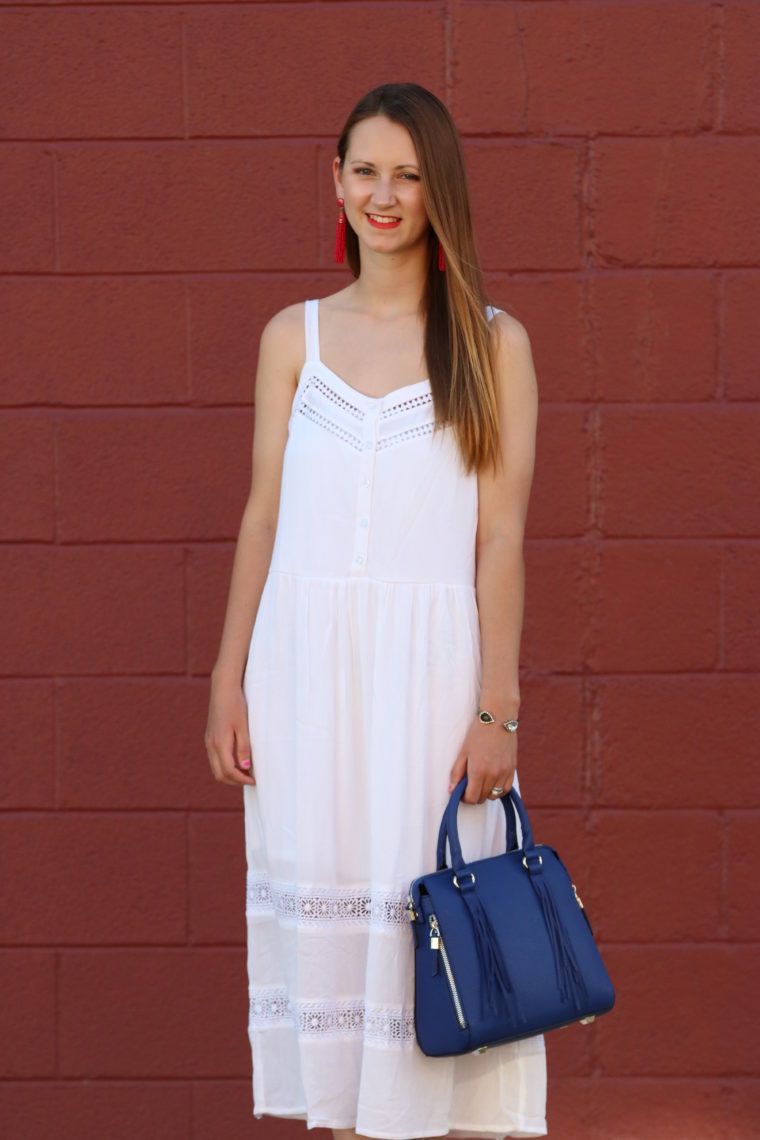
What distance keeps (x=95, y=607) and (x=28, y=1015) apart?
101 cm

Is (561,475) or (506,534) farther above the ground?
(561,475)

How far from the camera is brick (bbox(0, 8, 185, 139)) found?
3770 millimetres

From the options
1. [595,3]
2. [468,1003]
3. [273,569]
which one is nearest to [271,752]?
[273,569]

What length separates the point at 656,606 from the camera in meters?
3.80

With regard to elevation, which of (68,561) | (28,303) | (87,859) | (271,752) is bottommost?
(87,859)

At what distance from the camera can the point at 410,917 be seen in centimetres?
271

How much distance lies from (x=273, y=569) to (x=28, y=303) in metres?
1.28

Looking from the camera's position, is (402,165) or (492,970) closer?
(492,970)

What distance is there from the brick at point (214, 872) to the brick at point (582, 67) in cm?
177

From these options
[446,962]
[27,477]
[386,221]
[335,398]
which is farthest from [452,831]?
[27,477]

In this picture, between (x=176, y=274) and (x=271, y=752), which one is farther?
(x=176, y=274)

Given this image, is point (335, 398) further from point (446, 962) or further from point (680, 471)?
point (680, 471)

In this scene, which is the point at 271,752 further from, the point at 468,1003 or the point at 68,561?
the point at 68,561

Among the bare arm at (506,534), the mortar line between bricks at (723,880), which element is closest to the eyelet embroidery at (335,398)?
the bare arm at (506,534)
